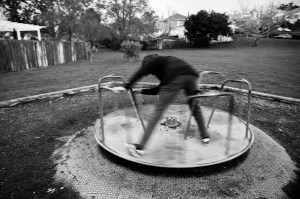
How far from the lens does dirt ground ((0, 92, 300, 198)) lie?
2.47m

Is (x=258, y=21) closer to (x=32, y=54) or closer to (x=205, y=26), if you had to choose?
(x=205, y=26)

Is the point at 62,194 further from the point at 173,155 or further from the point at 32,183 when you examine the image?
the point at 173,155

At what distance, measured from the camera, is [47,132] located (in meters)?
3.97

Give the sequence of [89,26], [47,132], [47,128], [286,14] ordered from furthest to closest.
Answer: [286,14], [89,26], [47,128], [47,132]

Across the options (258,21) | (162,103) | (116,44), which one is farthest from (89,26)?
(162,103)

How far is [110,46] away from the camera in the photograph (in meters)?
31.8

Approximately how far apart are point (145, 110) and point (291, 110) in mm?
3266

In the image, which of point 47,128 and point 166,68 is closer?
point 166,68

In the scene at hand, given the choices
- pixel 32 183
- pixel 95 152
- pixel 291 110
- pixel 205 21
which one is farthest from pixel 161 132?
pixel 205 21

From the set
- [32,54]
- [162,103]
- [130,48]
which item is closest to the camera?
[162,103]

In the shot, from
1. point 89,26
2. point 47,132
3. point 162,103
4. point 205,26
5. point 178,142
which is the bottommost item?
point 47,132

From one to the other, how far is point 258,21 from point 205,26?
7752mm

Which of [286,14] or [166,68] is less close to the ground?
[286,14]

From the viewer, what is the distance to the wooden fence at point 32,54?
10.3m
